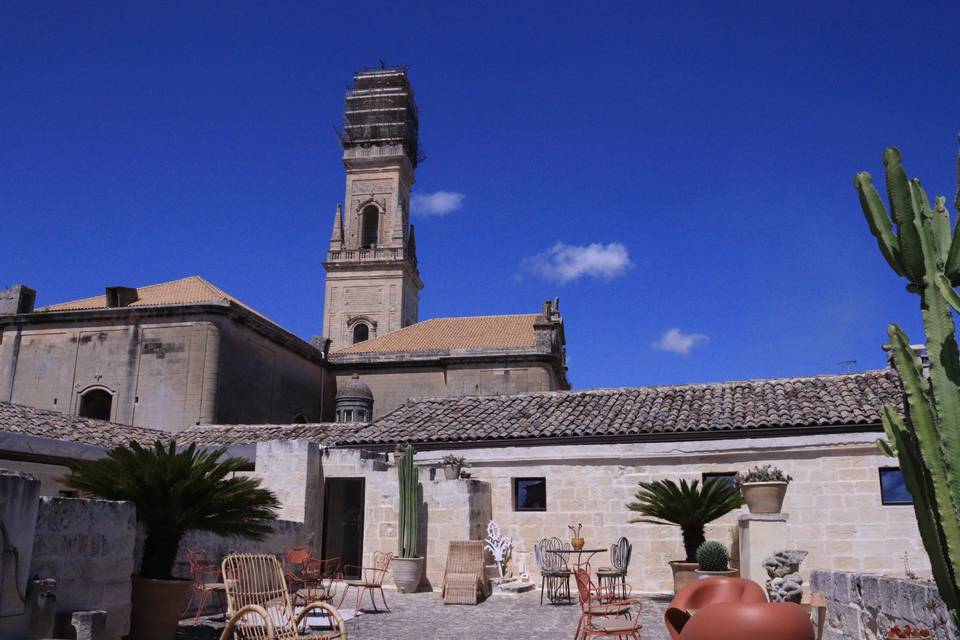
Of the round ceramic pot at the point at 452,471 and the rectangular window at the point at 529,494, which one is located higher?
the round ceramic pot at the point at 452,471

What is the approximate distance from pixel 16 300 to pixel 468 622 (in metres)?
22.3

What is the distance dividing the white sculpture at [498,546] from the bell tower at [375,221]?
86.1 feet

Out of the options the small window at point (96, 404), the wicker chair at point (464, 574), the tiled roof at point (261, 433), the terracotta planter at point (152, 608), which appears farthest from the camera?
the small window at point (96, 404)

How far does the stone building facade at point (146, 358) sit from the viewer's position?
24266 millimetres

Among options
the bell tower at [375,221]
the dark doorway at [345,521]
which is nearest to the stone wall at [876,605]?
the dark doorway at [345,521]

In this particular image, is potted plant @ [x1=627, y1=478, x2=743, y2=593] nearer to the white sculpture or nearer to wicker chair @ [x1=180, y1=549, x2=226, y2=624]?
the white sculpture

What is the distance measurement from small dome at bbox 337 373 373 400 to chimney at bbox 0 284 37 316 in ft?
34.2

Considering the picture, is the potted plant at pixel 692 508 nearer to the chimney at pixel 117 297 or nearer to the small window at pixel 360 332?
the chimney at pixel 117 297

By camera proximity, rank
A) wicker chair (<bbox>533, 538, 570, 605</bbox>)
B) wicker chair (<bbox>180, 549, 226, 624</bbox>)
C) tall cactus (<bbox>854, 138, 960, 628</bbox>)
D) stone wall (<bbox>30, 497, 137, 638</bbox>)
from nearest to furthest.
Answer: tall cactus (<bbox>854, 138, 960, 628</bbox>)
stone wall (<bbox>30, 497, 137, 638</bbox>)
wicker chair (<bbox>180, 549, 226, 624</bbox>)
wicker chair (<bbox>533, 538, 570, 605</bbox>)

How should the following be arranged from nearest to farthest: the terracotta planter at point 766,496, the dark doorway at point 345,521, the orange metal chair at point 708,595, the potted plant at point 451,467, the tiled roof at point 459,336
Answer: the orange metal chair at point 708,595 < the terracotta planter at point 766,496 < the potted plant at point 451,467 < the dark doorway at point 345,521 < the tiled roof at point 459,336

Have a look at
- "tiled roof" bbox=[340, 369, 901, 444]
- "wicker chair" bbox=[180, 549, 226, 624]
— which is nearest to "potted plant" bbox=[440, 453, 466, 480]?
"tiled roof" bbox=[340, 369, 901, 444]

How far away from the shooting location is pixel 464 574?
12.9 meters

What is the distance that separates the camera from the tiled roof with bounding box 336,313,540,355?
30.7 metres

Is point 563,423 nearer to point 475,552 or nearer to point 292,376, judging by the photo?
point 475,552
